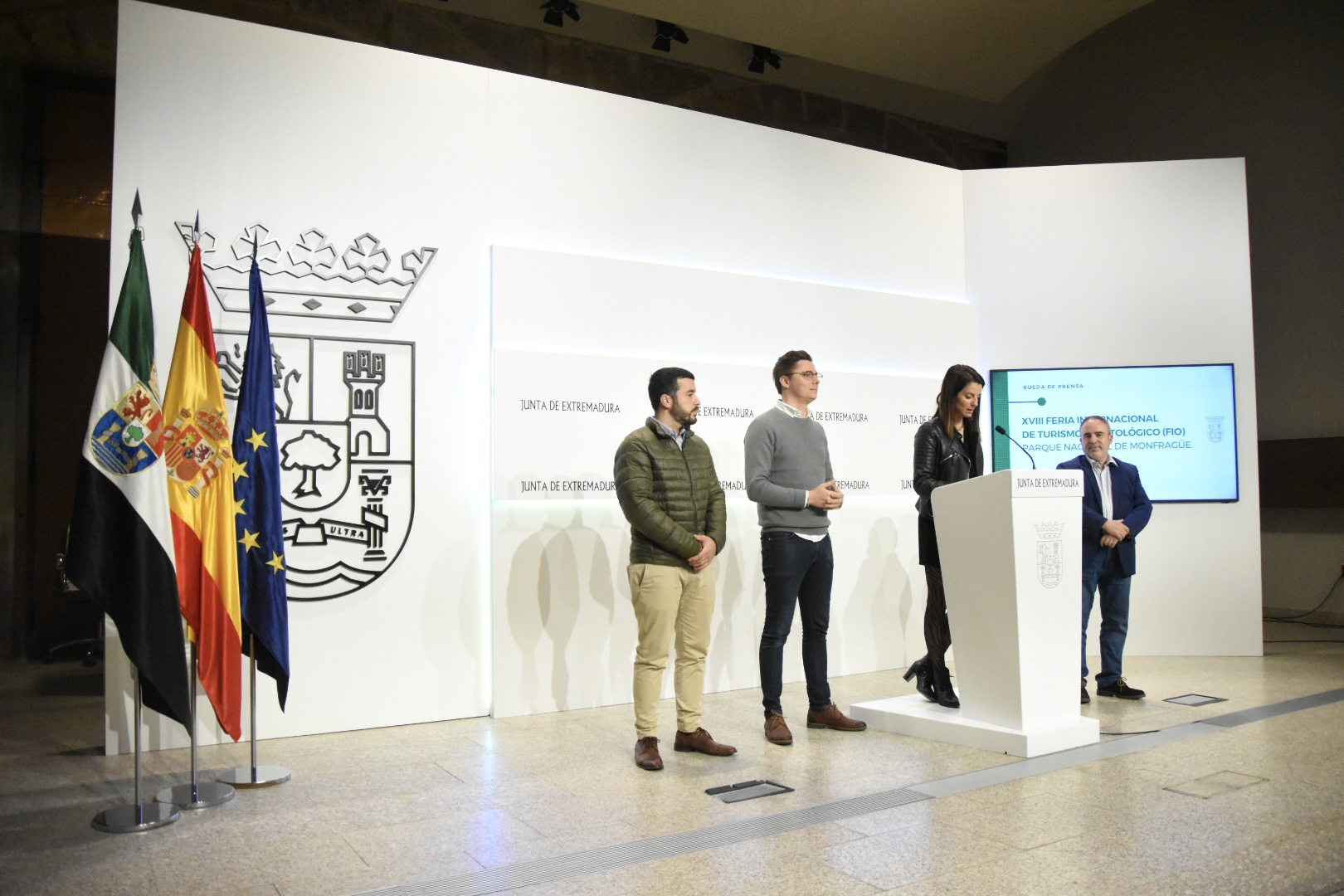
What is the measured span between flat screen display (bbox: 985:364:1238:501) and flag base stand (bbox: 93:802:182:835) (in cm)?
519

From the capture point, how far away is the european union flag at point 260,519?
3.84 metres

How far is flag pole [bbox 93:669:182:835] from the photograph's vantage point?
3203 millimetres

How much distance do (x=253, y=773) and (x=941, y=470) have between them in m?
3.02

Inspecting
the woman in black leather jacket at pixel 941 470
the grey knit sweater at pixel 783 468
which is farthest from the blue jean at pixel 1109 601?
the grey knit sweater at pixel 783 468

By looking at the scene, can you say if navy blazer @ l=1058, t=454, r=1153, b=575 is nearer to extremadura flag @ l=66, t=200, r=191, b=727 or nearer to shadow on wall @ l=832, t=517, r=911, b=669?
shadow on wall @ l=832, t=517, r=911, b=669

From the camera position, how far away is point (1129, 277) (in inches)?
272

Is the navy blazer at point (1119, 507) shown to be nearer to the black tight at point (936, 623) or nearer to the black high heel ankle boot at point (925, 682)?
the black tight at point (936, 623)

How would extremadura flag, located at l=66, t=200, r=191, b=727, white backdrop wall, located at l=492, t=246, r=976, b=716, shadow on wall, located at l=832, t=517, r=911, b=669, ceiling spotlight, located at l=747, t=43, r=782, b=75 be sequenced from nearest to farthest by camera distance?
1. extremadura flag, located at l=66, t=200, r=191, b=727
2. white backdrop wall, located at l=492, t=246, r=976, b=716
3. shadow on wall, located at l=832, t=517, r=911, b=669
4. ceiling spotlight, located at l=747, t=43, r=782, b=75

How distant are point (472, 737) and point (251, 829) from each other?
1.38 meters

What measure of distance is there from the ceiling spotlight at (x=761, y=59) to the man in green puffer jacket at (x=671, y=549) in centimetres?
505

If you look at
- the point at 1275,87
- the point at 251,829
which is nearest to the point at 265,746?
the point at 251,829

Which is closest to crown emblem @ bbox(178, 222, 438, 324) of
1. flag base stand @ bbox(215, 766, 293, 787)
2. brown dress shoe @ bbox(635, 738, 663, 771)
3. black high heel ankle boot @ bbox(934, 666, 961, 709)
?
flag base stand @ bbox(215, 766, 293, 787)

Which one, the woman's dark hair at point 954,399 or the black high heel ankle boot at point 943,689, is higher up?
the woman's dark hair at point 954,399

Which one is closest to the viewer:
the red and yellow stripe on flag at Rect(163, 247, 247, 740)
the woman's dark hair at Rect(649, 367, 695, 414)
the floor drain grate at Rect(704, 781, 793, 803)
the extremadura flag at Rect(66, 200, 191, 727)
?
the extremadura flag at Rect(66, 200, 191, 727)
